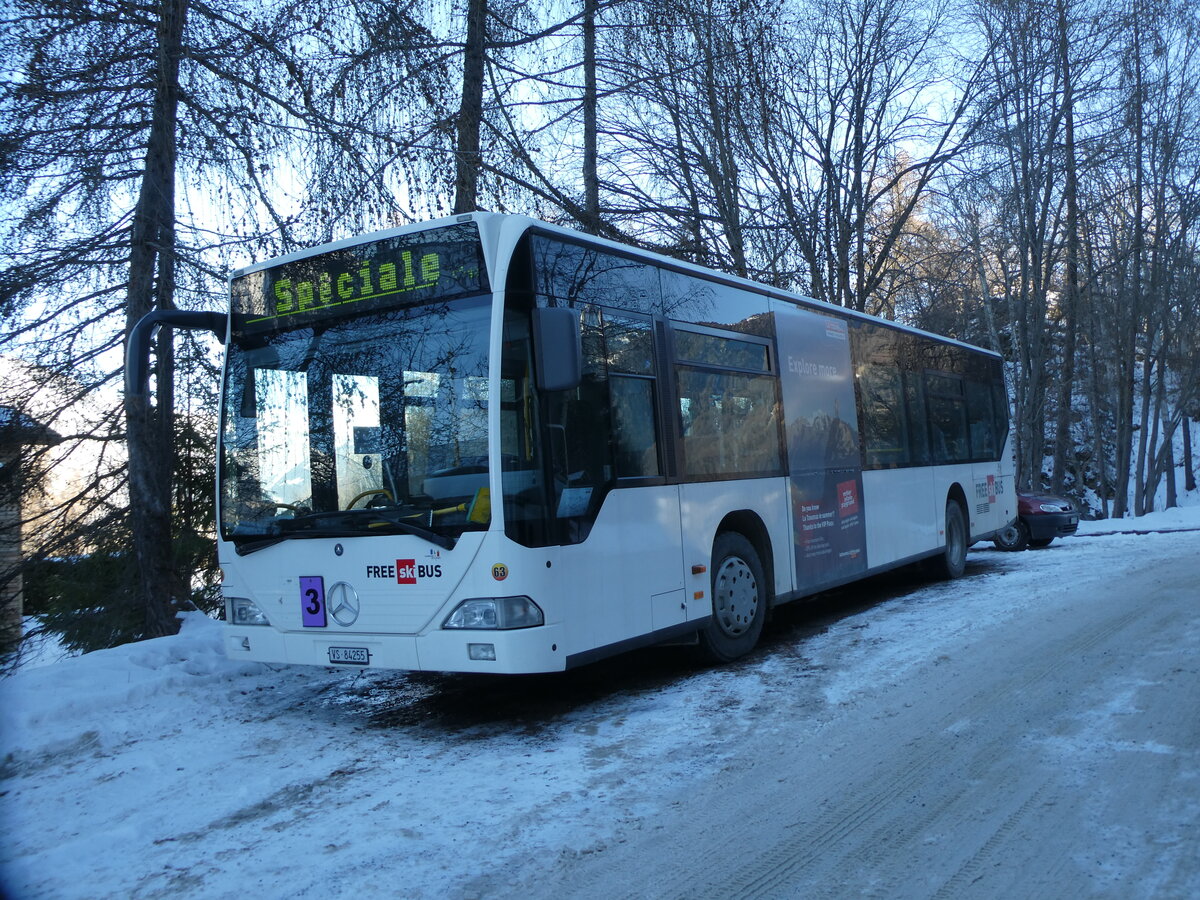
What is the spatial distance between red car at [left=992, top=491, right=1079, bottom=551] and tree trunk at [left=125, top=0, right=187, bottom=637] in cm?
1354

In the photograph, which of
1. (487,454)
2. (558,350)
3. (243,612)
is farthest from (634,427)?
(243,612)

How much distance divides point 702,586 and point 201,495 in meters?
6.67

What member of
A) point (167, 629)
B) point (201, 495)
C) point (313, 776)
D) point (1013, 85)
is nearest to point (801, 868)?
point (313, 776)

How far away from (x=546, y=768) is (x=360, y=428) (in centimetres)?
244

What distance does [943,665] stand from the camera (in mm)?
6953

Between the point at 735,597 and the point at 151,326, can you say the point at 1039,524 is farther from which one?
the point at 151,326

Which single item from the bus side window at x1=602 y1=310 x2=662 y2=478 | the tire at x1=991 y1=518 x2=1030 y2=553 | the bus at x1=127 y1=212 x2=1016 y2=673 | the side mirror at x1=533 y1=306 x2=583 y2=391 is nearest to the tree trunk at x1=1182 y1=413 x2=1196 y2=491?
the tire at x1=991 y1=518 x2=1030 y2=553

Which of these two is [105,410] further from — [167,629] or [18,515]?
[167,629]

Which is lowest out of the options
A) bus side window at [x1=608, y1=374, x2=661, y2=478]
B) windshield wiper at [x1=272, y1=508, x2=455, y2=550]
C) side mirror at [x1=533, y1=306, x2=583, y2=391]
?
windshield wiper at [x1=272, y1=508, x2=455, y2=550]

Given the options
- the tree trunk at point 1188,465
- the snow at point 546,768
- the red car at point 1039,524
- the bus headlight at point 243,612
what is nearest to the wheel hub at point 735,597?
the snow at point 546,768

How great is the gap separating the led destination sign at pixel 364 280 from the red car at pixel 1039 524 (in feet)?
44.7

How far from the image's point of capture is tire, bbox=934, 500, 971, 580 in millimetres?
12188

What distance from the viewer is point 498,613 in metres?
5.40

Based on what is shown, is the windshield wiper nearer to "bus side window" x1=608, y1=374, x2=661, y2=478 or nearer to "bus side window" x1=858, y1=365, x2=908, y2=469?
"bus side window" x1=608, y1=374, x2=661, y2=478
